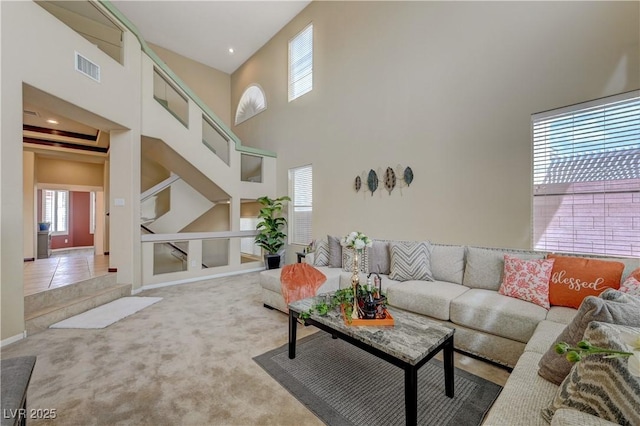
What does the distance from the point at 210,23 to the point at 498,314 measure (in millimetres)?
7624

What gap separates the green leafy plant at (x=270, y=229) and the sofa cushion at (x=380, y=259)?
269cm

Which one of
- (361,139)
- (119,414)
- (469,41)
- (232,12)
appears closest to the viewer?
(119,414)

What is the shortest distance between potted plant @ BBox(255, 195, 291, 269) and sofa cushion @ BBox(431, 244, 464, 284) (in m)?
3.44

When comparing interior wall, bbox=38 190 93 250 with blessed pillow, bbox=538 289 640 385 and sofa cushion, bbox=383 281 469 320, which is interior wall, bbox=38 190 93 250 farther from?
blessed pillow, bbox=538 289 640 385

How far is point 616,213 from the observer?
8.02 feet

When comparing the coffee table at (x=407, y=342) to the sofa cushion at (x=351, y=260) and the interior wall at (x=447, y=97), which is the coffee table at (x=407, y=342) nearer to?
the sofa cushion at (x=351, y=260)

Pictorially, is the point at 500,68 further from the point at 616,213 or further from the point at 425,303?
the point at 425,303

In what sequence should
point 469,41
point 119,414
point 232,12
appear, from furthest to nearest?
1. point 232,12
2. point 469,41
3. point 119,414

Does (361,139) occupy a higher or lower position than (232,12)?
lower


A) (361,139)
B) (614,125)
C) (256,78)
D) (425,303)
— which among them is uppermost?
(256,78)

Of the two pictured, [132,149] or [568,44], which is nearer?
[568,44]

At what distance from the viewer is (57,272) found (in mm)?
4164

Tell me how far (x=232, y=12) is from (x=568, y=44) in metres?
5.98

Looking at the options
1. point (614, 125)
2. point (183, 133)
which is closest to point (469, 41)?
point (614, 125)
